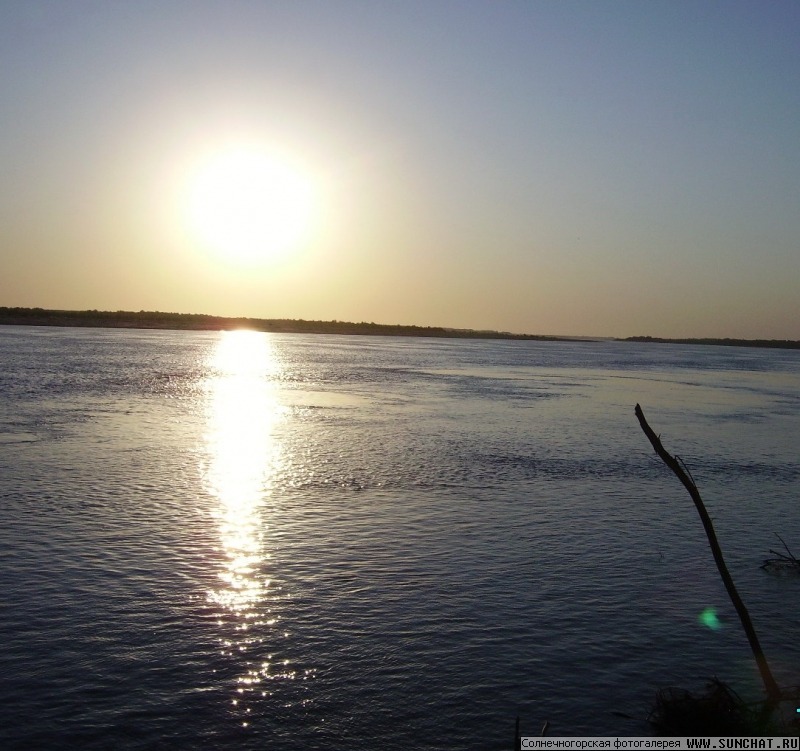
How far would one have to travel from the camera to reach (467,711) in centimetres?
791

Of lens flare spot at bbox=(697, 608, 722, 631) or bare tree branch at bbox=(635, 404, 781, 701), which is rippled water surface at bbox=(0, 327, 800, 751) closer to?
lens flare spot at bbox=(697, 608, 722, 631)

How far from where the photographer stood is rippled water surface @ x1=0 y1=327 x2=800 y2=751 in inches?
308

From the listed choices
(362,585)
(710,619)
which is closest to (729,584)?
(710,619)

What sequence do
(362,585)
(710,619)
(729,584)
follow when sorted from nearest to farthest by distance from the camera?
(729,584), (710,619), (362,585)

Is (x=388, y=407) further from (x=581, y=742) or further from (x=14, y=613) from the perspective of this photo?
(x=581, y=742)

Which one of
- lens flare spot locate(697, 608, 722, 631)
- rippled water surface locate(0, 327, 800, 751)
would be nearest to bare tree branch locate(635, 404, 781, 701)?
rippled water surface locate(0, 327, 800, 751)

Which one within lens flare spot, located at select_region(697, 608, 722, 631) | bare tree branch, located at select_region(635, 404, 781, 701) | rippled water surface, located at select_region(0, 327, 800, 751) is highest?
bare tree branch, located at select_region(635, 404, 781, 701)

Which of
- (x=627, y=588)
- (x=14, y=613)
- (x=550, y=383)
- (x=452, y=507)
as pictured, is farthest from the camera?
(x=550, y=383)

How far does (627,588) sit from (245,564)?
19.5ft

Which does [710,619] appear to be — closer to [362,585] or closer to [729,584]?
[729,584]

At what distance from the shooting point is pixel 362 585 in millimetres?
11367

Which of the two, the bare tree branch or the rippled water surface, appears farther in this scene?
the rippled water surface

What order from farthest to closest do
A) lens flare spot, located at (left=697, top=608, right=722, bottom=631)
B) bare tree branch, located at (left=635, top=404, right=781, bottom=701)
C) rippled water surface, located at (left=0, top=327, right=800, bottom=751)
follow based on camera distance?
lens flare spot, located at (left=697, top=608, right=722, bottom=631)
rippled water surface, located at (left=0, top=327, right=800, bottom=751)
bare tree branch, located at (left=635, top=404, right=781, bottom=701)

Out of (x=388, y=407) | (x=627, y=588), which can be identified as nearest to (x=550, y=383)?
(x=388, y=407)
